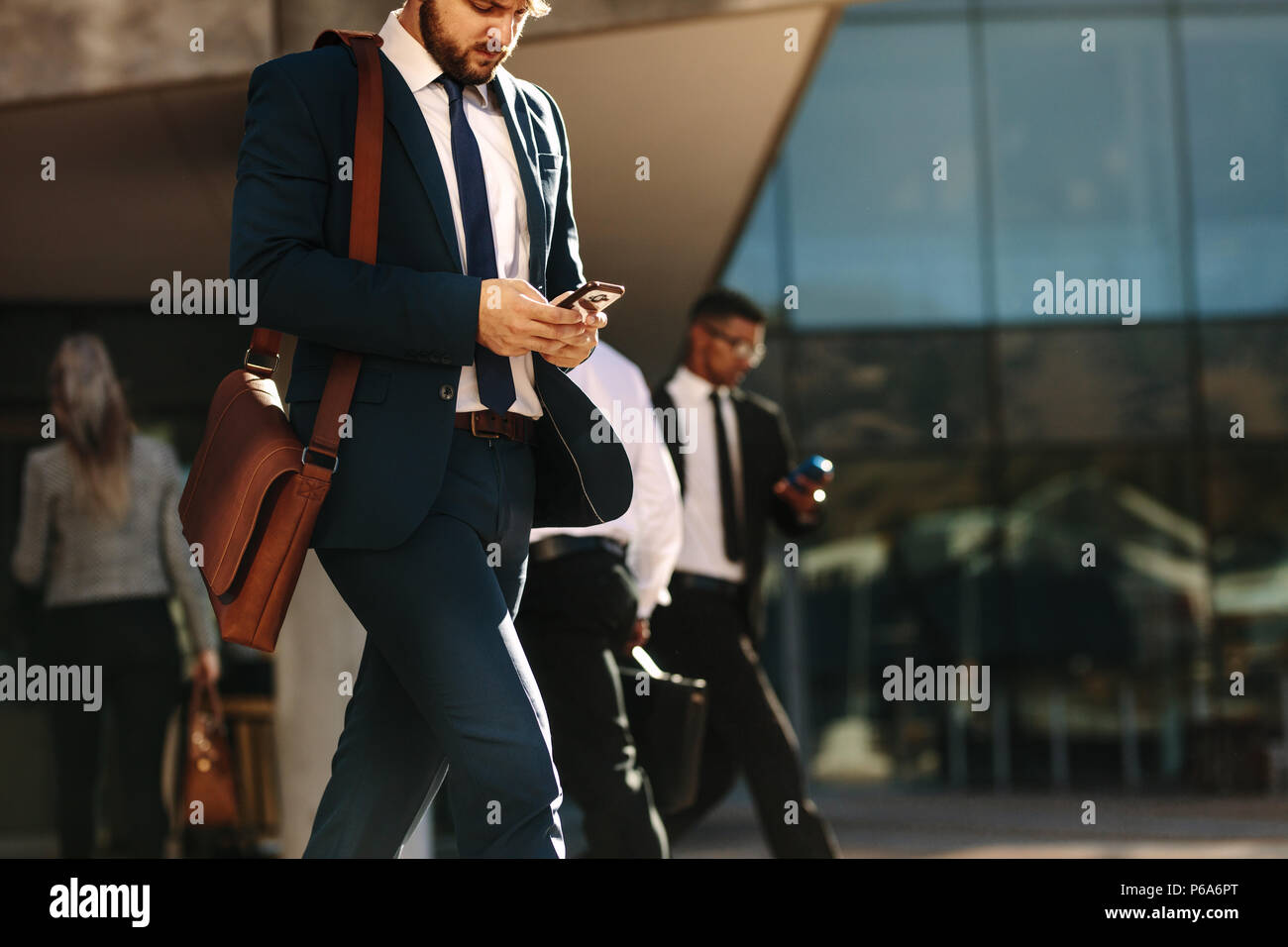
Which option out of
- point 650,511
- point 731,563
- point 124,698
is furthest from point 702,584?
point 124,698

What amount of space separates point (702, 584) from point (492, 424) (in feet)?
8.92

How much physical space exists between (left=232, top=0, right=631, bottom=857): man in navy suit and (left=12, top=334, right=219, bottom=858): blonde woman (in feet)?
10.2

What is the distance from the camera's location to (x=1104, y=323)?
39.3 feet

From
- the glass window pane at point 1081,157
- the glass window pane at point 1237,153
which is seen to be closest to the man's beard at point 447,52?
the glass window pane at point 1081,157

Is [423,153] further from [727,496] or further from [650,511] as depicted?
[727,496]

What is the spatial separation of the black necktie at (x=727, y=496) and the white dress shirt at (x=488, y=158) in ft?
8.63

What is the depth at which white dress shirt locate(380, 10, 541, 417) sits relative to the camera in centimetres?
254

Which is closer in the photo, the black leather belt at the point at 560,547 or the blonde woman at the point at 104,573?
the black leather belt at the point at 560,547

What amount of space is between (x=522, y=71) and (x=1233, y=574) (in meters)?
8.71

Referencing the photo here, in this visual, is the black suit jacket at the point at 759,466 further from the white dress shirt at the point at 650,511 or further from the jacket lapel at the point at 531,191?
the jacket lapel at the point at 531,191

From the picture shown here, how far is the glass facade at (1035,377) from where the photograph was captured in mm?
11625

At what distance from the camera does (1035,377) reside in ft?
38.8
